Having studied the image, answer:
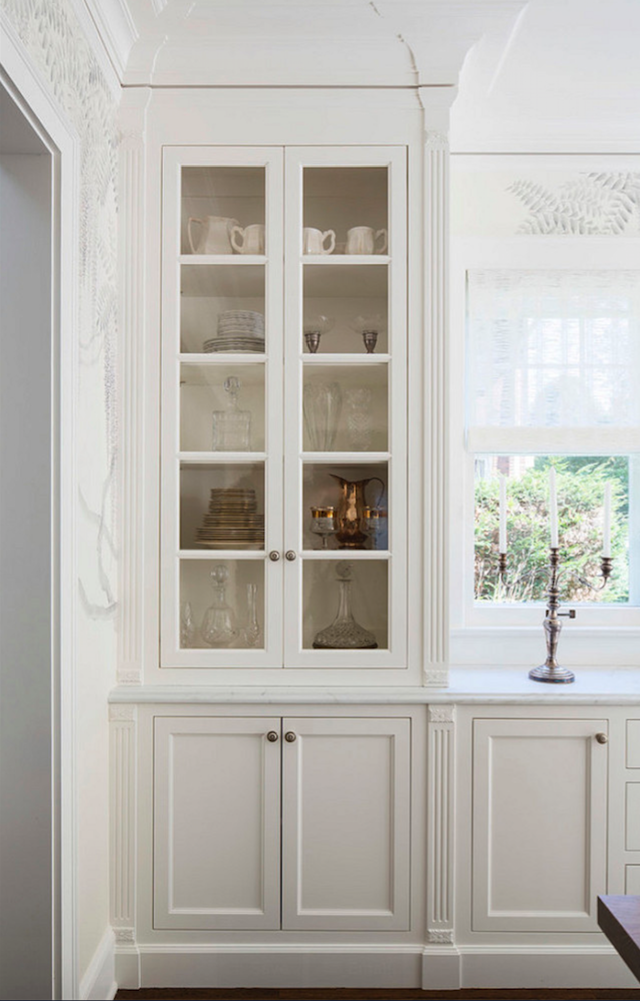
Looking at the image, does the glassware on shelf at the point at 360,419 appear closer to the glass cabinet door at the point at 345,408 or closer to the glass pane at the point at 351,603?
the glass cabinet door at the point at 345,408

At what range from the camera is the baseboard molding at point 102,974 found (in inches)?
74.8

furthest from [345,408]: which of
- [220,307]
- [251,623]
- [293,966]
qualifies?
[293,966]

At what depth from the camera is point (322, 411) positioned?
2.20 meters

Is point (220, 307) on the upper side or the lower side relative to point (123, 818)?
upper

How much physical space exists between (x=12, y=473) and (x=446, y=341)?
120 centimetres

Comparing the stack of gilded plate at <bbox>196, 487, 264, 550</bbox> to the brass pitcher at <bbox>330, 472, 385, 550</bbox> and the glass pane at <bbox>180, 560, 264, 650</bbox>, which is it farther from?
the brass pitcher at <bbox>330, 472, 385, 550</bbox>

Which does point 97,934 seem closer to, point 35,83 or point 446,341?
point 446,341

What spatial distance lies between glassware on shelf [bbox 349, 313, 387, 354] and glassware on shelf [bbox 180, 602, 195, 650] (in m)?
0.90

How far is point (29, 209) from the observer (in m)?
1.68

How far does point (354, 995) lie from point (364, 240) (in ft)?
6.91

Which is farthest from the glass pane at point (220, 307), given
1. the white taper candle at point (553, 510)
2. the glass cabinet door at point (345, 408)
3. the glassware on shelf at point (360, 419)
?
the white taper candle at point (553, 510)

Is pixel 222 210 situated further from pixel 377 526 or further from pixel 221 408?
pixel 377 526

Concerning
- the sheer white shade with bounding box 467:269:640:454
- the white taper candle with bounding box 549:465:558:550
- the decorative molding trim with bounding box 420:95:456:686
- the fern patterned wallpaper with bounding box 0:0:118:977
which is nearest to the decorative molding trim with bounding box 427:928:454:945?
the decorative molding trim with bounding box 420:95:456:686

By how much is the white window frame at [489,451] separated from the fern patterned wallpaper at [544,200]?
0.04 m
